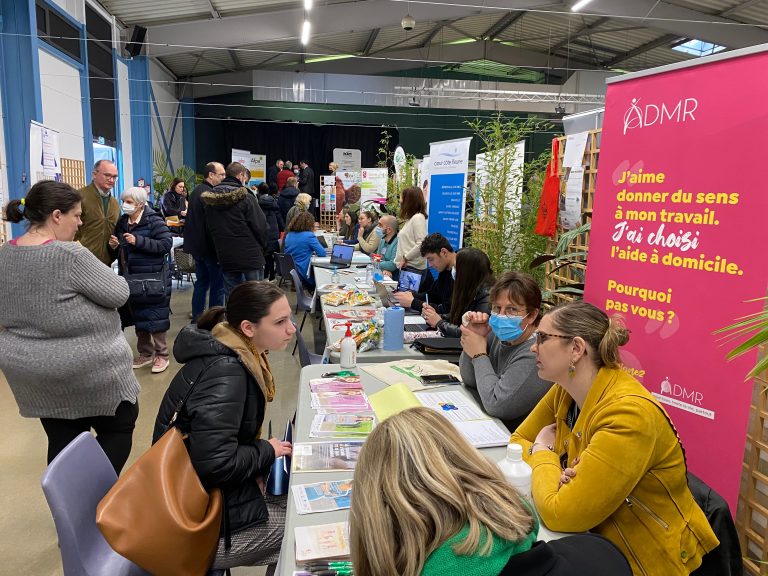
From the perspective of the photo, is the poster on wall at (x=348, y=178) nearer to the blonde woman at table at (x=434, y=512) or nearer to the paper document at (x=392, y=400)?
the paper document at (x=392, y=400)

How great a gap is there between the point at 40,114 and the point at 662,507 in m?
6.41

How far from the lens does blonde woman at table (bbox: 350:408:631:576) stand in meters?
0.82

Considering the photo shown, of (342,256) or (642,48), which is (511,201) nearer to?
(342,256)

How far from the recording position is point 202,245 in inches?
203

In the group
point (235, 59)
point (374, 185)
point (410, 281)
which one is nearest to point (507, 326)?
point (410, 281)

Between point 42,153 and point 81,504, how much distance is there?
459cm

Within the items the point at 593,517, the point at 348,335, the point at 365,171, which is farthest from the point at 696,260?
the point at 365,171

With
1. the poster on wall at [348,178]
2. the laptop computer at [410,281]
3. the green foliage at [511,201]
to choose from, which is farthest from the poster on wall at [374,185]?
the laptop computer at [410,281]

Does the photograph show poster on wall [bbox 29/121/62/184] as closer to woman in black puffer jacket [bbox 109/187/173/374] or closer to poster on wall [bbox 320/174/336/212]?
woman in black puffer jacket [bbox 109/187/173/374]

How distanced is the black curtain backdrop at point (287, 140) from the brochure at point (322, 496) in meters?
15.3

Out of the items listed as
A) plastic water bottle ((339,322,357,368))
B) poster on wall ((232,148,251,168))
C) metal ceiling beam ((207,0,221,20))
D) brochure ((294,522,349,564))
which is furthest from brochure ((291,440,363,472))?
poster on wall ((232,148,251,168))

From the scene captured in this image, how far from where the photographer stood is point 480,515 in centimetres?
84

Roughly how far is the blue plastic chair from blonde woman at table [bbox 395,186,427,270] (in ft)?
12.4

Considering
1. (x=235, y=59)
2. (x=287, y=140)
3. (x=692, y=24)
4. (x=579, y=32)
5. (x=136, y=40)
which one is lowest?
(x=287, y=140)
